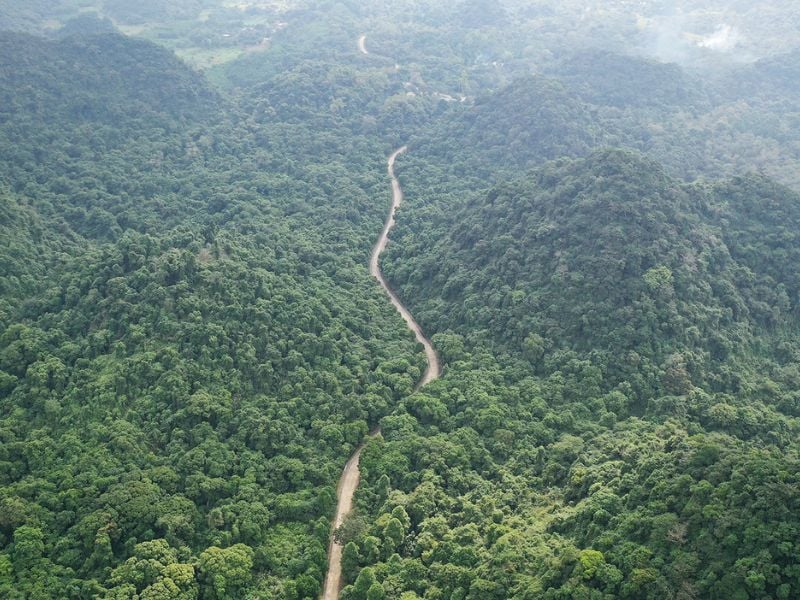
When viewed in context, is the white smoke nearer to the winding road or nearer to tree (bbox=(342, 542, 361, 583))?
the winding road

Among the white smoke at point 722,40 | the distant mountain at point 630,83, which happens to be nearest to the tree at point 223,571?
the distant mountain at point 630,83

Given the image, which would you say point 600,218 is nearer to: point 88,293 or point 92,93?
point 88,293

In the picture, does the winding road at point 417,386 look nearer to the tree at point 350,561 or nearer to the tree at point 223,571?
the tree at point 350,561

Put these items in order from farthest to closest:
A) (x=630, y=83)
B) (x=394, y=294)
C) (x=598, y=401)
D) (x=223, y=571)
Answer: (x=630, y=83) < (x=394, y=294) < (x=598, y=401) < (x=223, y=571)

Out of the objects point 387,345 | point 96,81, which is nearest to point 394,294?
point 387,345

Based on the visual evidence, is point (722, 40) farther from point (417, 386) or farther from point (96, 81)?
point (417, 386)

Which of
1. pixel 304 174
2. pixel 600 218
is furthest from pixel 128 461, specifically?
pixel 304 174
